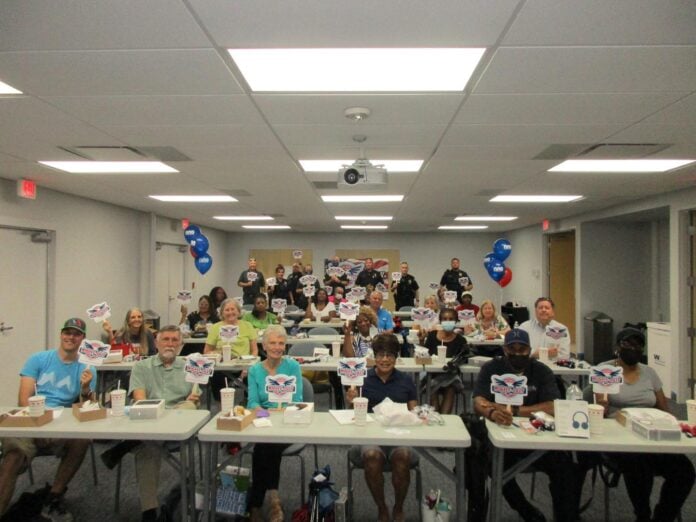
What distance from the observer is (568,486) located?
9.66 ft

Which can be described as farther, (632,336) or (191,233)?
(191,233)

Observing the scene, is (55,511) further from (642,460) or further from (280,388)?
(642,460)

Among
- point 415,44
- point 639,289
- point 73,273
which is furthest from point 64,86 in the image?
point 639,289

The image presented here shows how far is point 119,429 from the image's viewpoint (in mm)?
2854

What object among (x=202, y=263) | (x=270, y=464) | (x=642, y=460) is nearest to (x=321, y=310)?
(x=202, y=263)

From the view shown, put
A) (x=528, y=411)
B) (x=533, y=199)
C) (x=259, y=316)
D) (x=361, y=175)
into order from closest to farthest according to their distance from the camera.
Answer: (x=528, y=411), (x=361, y=175), (x=259, y=316), (x=533, y=199)

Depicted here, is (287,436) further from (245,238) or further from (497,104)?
(245,238)

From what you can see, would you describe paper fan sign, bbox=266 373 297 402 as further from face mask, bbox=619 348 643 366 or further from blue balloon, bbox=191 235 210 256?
blue balloon, bbox=191 235 210 256

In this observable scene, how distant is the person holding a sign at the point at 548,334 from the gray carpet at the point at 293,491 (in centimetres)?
143

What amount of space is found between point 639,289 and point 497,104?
8.01 metres

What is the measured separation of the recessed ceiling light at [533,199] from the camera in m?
7.22

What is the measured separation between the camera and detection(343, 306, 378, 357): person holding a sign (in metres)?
5.36

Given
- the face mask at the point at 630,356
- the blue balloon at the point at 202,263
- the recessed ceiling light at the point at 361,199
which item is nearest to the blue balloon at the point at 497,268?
the recessed ceiling light at the point at 361,199

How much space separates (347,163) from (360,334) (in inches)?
77.2
